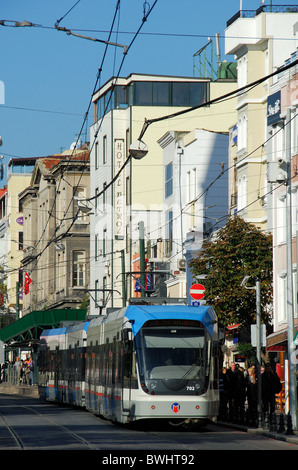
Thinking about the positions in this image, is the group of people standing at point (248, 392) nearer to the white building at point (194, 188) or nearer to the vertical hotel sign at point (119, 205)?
the white building at point (194, 188)

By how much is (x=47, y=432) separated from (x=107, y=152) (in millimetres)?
47411

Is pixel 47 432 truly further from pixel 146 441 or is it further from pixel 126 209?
pixel 126 209

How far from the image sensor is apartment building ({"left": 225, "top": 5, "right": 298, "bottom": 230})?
1784 inches

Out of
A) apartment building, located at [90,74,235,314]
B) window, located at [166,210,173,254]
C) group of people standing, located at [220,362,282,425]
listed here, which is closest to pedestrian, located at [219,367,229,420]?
group of people standing, located at [220,362,282,425]

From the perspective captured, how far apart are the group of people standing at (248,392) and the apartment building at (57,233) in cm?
3835

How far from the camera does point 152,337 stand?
2591cm

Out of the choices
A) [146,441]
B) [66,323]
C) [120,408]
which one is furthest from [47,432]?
[66,323]

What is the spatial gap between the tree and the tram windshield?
1329 centimetres

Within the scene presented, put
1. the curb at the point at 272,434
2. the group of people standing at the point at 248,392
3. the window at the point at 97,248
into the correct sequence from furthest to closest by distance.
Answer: the window at the point at 97,248, the group of people standing at the point at 248,392, the curb at the point at 272,434

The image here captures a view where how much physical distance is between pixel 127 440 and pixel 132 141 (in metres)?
46.1

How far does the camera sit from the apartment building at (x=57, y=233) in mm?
79062

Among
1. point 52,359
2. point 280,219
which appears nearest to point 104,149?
point 52,359

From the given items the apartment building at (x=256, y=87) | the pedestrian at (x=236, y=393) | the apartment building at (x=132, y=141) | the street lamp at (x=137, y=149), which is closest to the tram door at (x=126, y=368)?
the pedestrian at (x=236, y=393)

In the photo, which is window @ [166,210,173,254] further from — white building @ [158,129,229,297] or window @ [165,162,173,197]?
window @ [165,162,173,197]
